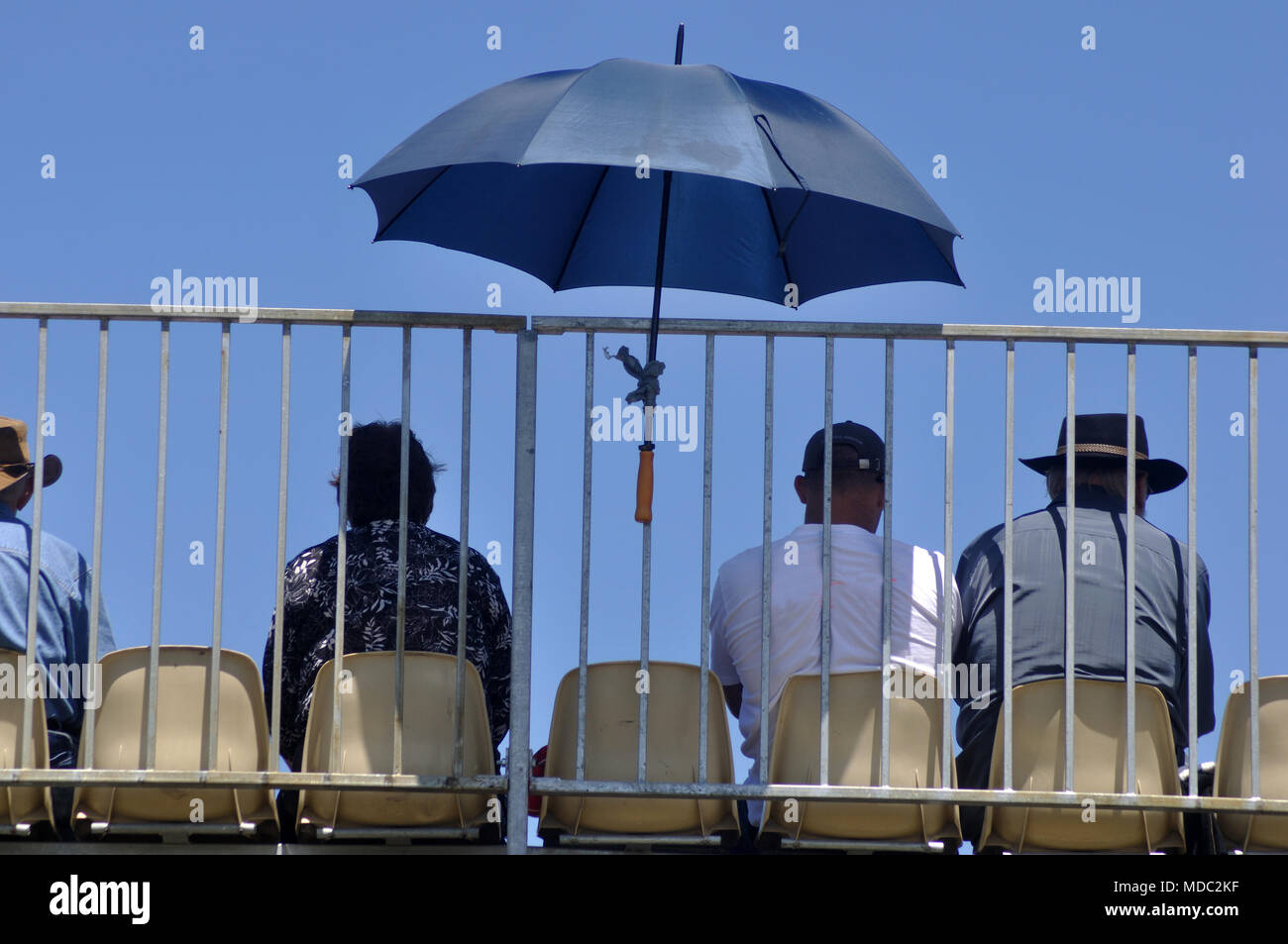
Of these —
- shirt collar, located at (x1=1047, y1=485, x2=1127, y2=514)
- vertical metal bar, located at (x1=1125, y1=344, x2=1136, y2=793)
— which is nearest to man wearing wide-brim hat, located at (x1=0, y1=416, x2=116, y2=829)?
vertical metal bar, located at (x1=1125, y1=344, x2=1136, y2=793)

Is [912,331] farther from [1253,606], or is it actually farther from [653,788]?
[653,788]

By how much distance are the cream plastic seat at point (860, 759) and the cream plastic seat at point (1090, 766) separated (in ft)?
0.65

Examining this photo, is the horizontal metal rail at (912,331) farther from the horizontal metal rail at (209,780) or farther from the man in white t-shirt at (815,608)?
the horizontal metal rail at (209,780)

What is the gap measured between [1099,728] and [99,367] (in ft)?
10.2

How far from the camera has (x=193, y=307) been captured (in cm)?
525

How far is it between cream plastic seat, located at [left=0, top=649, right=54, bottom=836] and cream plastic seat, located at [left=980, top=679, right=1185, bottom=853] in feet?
9.14

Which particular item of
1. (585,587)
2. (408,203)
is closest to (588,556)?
(585,587)

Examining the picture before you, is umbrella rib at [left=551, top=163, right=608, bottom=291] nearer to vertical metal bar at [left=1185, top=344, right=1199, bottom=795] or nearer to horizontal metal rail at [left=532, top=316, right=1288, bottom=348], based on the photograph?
horizontal metal rail at [left=532, top=316, right=1288, bottom=348]

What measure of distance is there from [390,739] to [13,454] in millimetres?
1869

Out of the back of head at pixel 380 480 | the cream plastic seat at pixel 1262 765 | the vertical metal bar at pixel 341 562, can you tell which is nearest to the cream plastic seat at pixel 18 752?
the vertical metal bar at pixel 341 562

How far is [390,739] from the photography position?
206 inches

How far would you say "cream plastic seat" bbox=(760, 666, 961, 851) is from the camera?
5.26 meters
